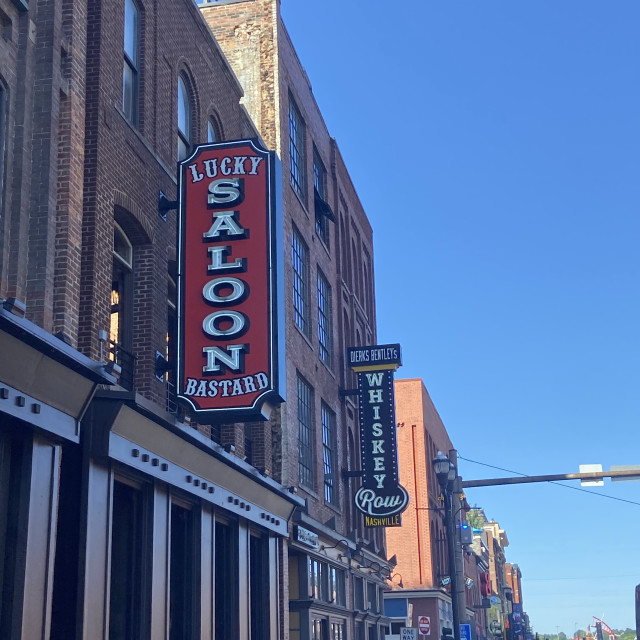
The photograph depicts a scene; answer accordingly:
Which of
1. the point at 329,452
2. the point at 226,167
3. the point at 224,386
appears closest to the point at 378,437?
the point at 329,452

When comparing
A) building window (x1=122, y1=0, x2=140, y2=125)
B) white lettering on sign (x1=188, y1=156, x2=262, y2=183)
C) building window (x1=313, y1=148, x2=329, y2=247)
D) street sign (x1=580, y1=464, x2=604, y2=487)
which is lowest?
street sign (x1=580, y1=464, x2=604, y2=487)

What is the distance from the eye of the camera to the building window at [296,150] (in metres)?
28.1

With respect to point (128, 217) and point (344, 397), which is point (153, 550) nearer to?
point (128, 217)

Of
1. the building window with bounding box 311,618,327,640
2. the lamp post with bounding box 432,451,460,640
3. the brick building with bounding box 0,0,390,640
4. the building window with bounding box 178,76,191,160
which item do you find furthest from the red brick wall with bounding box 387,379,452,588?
the building window with bounding box 178,76,191,160

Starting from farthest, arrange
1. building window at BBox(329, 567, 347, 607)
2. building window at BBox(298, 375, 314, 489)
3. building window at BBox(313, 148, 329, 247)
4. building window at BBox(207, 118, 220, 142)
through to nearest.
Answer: building window at BBox(313, 148, 329, 247)
building window at BBox(329, 567, 347, 607)
building window at BBox(298, 375, 314, 489)
building window at BBox(207, 118, 220, 142)

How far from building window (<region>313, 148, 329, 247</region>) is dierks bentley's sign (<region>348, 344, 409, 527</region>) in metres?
4.00

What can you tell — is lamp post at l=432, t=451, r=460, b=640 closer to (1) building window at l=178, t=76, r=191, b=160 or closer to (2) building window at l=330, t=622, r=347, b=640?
(2) building window at l=330, t=622, r=347, b=640

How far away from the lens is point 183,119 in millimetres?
19609

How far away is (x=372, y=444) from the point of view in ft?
104

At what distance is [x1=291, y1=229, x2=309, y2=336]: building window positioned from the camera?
26.7 m

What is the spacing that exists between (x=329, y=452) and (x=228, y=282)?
47.6 feet

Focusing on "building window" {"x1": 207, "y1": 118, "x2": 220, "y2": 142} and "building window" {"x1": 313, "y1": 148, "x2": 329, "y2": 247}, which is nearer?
"building window" {"x1": 207, "y1": 118, "x2": 220, "y2": 142}

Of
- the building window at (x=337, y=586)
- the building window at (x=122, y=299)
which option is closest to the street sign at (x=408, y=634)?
the building window at (x=337, y=586)

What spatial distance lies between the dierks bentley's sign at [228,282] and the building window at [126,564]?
1.80 metres
